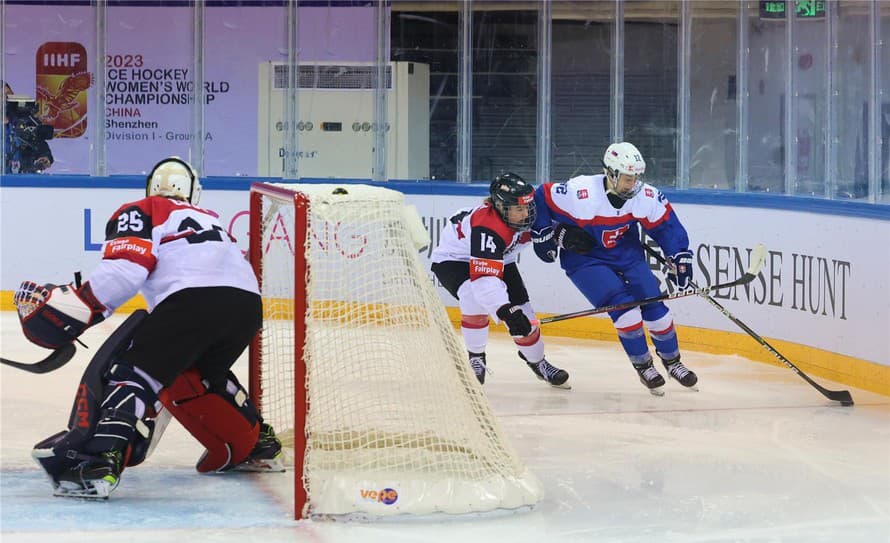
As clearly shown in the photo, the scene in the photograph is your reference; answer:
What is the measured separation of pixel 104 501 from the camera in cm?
396

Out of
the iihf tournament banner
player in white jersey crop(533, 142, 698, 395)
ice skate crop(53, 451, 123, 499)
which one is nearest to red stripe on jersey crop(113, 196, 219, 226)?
ice skate crop(53, 451, 123, 499)

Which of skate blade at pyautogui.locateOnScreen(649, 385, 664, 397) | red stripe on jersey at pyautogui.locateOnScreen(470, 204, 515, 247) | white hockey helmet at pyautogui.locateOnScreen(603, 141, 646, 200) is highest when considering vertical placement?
white hockey helmet at pyautogui.locateOnScreen(603, 141, 646, 200)

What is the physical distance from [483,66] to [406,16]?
0.60m

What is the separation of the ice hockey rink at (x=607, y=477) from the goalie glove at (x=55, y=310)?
1.48 ft

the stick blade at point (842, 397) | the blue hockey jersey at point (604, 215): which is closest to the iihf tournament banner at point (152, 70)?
the blue hockey jersey at point (604, 215)

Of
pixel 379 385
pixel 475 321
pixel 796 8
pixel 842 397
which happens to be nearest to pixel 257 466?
pixel 379 385

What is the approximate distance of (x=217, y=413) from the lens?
418 centimetres

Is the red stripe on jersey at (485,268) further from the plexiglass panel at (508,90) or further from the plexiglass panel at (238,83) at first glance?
the plexiglass panel at (238,83)

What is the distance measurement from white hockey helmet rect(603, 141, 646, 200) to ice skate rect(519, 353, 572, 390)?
0.78 meters

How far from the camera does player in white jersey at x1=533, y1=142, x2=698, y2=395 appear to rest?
19.3 ft

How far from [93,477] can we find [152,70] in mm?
5803

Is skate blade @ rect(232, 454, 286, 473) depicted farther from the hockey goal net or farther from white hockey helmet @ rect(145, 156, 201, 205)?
white hockey helmet @ rect(145, 156, 201, 205)

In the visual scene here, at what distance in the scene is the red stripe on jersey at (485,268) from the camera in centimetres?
547

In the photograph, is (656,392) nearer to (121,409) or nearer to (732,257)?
(732,257)
